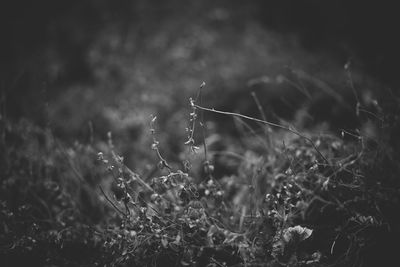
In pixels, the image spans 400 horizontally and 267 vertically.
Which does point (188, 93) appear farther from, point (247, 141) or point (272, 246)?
point (272, 246)

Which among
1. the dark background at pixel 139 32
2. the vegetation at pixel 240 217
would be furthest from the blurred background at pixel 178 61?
the vegetation at pixel 240 217

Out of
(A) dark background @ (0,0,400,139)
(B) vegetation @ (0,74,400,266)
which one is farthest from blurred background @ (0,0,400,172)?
(B) vegetation @ (0,74,400,266)

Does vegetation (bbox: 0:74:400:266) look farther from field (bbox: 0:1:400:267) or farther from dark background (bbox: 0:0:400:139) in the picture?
→ dark background (bbox: 0:0:400:139)

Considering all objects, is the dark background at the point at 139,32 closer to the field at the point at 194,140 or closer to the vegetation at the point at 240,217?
the field at the point at 194,140

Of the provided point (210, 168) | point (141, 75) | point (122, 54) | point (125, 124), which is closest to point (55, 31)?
point (122, 54)

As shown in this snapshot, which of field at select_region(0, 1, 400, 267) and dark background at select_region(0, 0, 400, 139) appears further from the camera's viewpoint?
dark background at select_region(0, 0, 400, 139)

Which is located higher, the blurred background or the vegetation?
the blurred background

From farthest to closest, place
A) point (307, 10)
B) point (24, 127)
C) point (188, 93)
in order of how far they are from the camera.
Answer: point (307, 10) → point (188, 93) → point (24, 127)

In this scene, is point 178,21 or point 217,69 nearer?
point 217,69

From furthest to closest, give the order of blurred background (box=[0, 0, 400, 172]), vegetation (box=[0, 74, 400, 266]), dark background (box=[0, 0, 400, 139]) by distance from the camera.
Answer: dark background (box=[0, 0, 400, 139]) → blurred background (box=[0, 0, 400, 172]) → vegetation (box=[0, 74, 400, 266])
